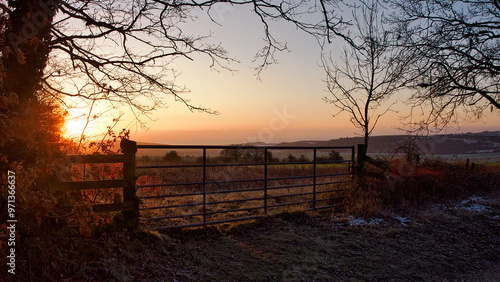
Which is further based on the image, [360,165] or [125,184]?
[360,165]

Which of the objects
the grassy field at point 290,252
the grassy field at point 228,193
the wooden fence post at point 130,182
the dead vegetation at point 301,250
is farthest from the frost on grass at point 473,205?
the wooden fence post at point 130,182

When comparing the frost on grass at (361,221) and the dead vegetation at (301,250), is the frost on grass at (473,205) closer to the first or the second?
the dead vegetation at (301,250)

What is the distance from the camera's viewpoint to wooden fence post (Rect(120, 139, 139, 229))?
5832mm

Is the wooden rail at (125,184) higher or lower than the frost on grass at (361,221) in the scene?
higher

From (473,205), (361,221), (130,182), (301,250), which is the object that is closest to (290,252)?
(301,250)

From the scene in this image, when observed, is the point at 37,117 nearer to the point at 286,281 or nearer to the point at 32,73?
the point at 32,73

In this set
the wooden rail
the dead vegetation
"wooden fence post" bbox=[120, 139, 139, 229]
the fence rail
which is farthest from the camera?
the fence rail

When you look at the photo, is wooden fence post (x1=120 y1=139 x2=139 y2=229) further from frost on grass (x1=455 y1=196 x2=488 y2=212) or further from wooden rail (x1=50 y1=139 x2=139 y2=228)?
frost on grass (x1=455 y1=196 x2=488 y2=212)

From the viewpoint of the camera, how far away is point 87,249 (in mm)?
4695

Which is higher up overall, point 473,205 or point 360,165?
point 360,165

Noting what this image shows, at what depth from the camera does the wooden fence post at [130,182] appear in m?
5.83

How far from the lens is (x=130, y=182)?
588cm

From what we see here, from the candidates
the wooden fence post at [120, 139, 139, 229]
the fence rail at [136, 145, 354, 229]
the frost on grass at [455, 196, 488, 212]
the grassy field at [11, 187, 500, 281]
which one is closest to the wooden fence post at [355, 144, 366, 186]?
the fence rail at [136, 145, 354, 229]

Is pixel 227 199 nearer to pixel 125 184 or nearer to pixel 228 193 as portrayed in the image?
pixel 228 193
